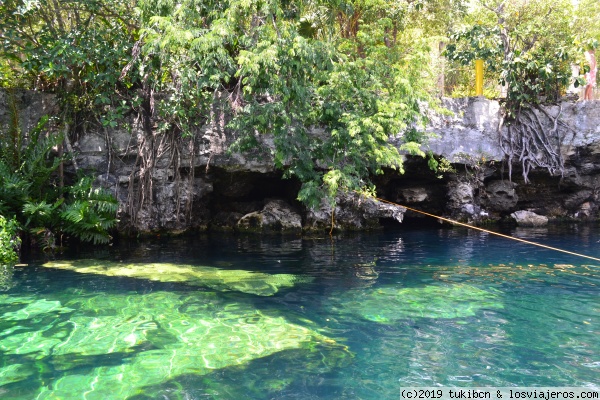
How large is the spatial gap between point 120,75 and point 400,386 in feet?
31.1

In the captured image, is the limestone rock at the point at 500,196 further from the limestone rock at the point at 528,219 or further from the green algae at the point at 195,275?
the green algae at the point at 195,275

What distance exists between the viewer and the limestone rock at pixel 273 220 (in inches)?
520

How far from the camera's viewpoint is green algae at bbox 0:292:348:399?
356 centimetres

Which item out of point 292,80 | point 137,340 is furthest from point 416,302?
point 292,80

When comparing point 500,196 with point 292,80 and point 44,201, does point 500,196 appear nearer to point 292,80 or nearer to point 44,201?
point 292,80

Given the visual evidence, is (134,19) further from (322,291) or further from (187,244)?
(322,291)

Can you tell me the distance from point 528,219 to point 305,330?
1180 cm

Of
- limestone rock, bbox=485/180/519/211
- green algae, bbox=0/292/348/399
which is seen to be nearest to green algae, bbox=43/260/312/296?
green algae, bbox=0/292/348/399

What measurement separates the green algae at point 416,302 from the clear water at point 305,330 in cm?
2

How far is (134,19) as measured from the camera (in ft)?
35.9

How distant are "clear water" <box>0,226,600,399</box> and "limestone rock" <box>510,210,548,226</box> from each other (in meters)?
6.06

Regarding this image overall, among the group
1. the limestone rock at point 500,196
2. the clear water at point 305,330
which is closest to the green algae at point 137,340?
the clear water at point 305,330

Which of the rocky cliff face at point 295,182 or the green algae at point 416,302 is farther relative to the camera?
the rocky cliff face at point 295,182

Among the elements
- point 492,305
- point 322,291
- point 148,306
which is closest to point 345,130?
point 322,291
